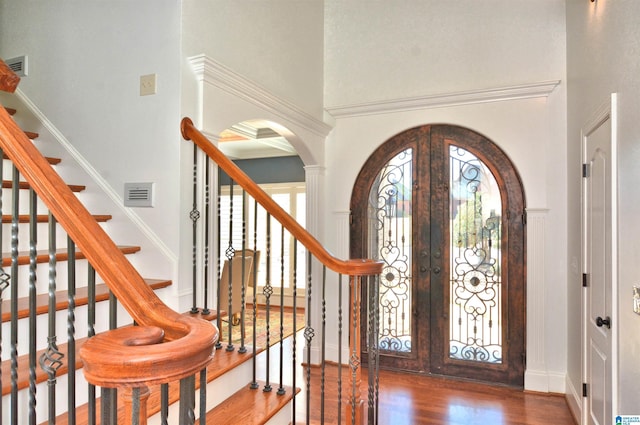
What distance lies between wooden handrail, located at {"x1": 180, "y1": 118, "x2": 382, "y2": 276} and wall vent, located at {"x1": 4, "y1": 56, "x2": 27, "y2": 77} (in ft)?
5.13

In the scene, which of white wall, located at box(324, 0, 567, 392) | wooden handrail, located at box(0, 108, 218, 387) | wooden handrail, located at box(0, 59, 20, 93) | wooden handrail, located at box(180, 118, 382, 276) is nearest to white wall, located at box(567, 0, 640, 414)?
white wall, located at box(324, 0, 567, 392)

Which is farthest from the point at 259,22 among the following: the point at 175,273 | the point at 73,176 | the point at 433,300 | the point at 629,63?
the point at 433,300

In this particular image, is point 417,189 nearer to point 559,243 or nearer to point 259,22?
point 559,243

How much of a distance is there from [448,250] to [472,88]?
1.64 m

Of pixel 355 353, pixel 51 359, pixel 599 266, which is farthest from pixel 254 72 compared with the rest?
pixel 599 266

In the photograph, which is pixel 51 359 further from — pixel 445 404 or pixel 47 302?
pixel 445 404

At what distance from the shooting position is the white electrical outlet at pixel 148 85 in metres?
2.35

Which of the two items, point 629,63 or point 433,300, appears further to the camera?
point 433,300

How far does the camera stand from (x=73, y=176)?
2564 millimetres

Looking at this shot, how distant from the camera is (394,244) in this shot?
399 centimetres

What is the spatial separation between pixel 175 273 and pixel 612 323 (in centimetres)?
257

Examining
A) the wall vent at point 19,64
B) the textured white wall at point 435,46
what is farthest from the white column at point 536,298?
the wall vent at point 19,64

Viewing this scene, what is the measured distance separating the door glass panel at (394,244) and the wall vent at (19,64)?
3.17 m

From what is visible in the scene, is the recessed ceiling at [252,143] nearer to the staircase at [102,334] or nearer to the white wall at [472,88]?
the white wall at [472,88]
